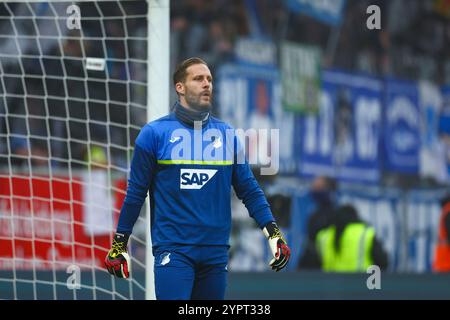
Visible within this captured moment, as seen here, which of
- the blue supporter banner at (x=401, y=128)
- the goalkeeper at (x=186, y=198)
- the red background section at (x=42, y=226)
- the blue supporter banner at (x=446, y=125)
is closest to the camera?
the goalkeeper at (x=186, y=198)

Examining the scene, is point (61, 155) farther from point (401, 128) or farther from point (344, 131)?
point (401, 128)

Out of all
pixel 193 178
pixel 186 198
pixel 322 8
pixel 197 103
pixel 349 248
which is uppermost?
pixel 322 8

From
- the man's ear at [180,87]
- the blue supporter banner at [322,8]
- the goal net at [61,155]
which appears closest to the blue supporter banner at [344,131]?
the blue supporter banner at [322,8]

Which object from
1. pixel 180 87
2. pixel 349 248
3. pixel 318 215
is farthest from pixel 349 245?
pixel 180 87

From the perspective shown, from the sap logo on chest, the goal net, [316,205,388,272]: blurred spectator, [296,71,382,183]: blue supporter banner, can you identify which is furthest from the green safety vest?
the sap logo on chest

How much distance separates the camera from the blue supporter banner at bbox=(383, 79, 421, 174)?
15.9 meters

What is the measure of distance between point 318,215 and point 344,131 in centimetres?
286

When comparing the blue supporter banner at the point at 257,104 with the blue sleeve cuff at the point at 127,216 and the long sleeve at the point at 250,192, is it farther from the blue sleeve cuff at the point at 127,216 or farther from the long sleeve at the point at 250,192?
the blue sleeve cuff at the point at 127,216

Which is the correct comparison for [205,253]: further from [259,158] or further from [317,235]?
[259,158]

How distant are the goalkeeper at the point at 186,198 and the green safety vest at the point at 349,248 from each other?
13.6 ft

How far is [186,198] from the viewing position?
6.16 m

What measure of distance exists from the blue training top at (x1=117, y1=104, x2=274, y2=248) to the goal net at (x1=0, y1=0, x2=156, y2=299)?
2165 millimetres

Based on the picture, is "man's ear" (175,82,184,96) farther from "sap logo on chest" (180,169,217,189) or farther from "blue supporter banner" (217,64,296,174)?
"blue supporter banner" (217,64,296,174)

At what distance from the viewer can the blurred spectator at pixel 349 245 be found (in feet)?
33.7
